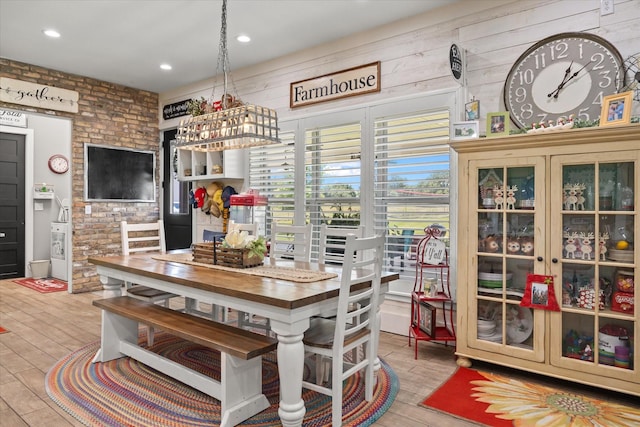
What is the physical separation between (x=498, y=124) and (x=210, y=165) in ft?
11.4

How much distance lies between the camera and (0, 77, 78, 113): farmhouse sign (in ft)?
16.2

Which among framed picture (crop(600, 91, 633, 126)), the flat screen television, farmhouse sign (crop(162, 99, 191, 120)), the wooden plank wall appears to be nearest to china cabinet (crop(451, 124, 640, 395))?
framed picture (crop(600, 91, 633, 126))

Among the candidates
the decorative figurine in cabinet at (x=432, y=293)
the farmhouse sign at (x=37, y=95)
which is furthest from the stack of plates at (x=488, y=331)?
the farmhouse sign at (x=37, y=95)

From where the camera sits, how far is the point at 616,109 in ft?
8.48

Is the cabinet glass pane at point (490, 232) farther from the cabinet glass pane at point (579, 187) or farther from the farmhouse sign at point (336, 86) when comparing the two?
the farmhouse sign at point (336, 86)

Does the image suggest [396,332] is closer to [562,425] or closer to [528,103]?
[562,425]

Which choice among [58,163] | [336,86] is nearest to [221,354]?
[336,86]

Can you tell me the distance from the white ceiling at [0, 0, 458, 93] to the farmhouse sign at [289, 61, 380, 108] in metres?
0.37

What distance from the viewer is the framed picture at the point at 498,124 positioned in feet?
9.87

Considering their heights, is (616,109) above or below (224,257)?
above

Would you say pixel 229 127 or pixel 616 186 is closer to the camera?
pixel 616 186

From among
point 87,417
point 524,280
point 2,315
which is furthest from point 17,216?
point 524,280

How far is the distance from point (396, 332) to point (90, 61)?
4.68 metres

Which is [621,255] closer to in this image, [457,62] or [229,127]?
[457,62]
